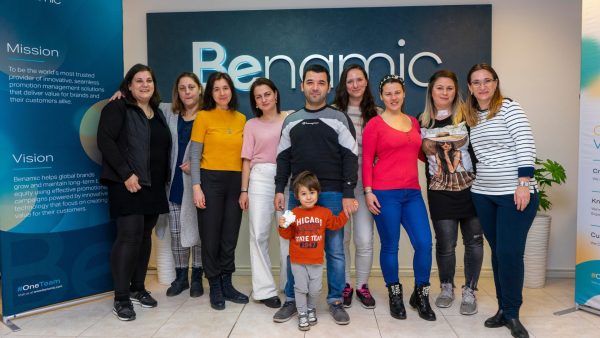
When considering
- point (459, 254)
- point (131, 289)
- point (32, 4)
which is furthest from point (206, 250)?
point (459, 254)

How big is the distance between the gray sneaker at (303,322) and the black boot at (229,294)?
0.62 metres

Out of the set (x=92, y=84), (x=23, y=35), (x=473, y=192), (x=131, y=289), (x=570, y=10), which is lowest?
(x=131, y=289)

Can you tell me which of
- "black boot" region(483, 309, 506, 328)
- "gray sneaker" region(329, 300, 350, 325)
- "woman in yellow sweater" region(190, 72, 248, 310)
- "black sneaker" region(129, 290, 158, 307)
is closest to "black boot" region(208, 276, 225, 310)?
"woman in yellow sweater" region(190, 72, 248, 310)

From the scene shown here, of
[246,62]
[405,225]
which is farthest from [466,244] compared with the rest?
[246,62]

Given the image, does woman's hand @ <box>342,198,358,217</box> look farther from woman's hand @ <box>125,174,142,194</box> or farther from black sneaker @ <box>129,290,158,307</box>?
black sneaker @ <box>129,290,158,307</box>

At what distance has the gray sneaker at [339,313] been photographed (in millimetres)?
2846

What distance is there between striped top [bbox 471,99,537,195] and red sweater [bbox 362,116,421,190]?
1.29 ft

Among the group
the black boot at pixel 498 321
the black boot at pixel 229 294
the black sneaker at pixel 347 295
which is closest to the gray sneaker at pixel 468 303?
the black boot at pixel 498 321

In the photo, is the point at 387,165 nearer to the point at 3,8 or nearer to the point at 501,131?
the point at 501,131

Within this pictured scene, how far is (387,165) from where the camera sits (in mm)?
2904

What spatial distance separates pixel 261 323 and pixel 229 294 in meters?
0.50

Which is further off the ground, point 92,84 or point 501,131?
point 92,84

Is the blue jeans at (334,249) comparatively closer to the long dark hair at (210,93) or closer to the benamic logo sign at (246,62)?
the long dark hair at (210,93)

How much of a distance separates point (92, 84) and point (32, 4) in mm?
614
